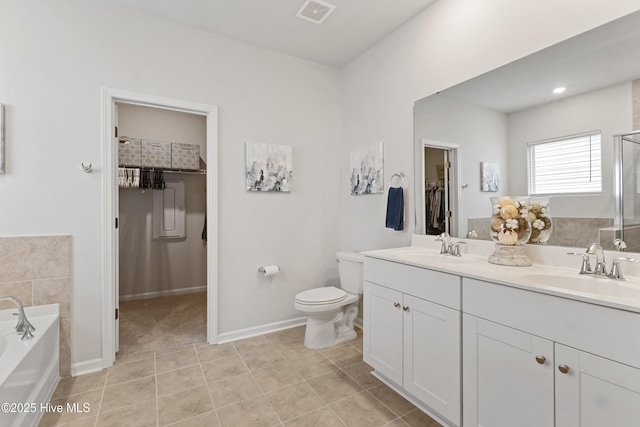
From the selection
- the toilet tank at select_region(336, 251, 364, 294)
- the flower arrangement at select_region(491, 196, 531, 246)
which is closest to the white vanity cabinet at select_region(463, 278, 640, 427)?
the flower arrangement at select_region(491, 196, 531, 246)

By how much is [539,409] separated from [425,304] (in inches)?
24.8

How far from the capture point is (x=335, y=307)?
2561mm

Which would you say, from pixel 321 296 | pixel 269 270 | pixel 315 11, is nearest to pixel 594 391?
pixel 321 296

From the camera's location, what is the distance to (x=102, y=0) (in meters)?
2.26

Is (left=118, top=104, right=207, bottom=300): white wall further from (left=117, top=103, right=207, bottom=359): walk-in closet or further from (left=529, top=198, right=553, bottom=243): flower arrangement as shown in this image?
(left=529, top=198, right=553, bottom=243): flower arrangement

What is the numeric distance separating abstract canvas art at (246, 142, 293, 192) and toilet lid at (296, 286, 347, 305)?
3.45 feet

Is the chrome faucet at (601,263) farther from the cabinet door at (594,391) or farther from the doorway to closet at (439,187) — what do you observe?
the doorway to closet at (439,187)

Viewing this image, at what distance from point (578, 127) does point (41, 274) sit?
3.47 meters

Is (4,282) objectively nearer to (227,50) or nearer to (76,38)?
(76,38)

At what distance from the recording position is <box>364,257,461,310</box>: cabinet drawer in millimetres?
1543

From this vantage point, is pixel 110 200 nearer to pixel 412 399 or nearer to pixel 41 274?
pixel 41 274

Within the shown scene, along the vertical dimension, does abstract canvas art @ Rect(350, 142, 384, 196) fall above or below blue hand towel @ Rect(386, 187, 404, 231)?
above

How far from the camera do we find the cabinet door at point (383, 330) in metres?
1.86

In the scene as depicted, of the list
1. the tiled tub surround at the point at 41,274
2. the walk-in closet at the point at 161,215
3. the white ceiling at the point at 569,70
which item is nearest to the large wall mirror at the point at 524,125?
the white ceiling at the point at 569,70
